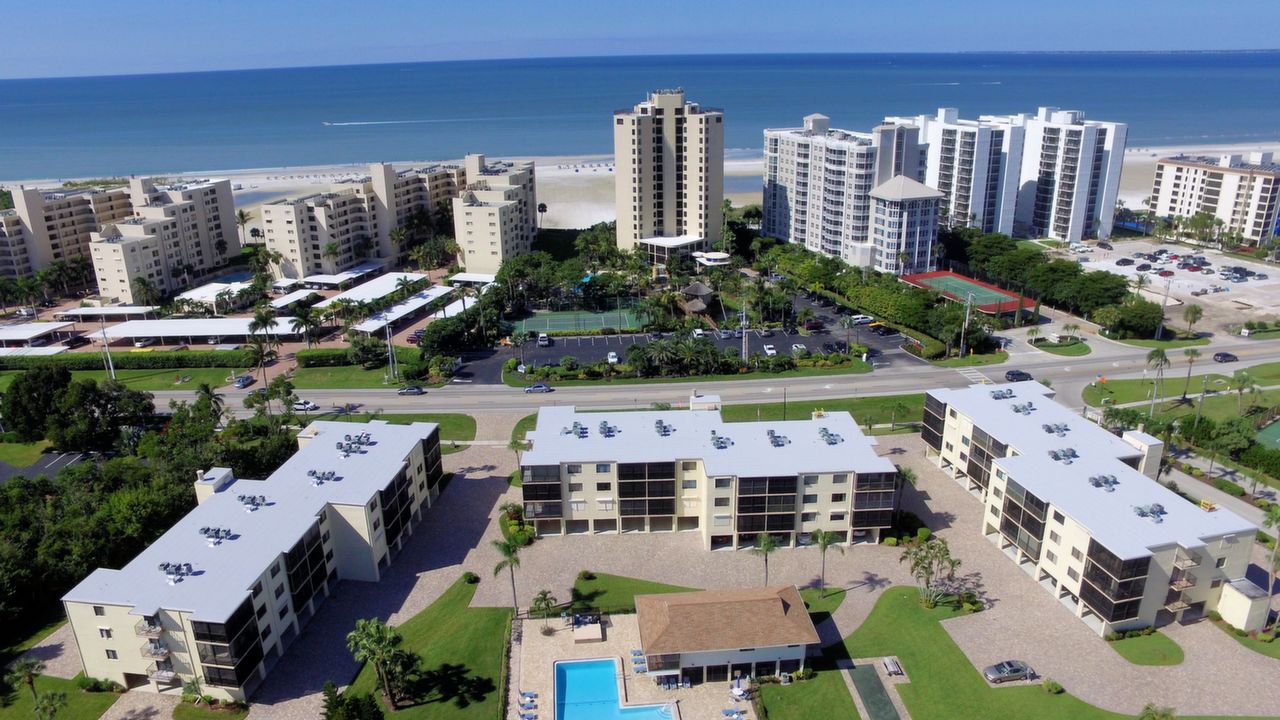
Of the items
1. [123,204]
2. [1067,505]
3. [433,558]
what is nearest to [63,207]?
[123,204]

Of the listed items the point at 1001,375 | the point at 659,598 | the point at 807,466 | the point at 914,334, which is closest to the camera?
the point at 659,598

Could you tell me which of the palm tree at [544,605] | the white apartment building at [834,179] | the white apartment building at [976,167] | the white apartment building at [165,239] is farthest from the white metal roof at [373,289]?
the white apartment building at [976,167]

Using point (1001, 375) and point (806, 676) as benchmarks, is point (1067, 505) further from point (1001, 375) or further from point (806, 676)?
point (1001, 375)

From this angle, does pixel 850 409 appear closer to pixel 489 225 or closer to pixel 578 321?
pixel 578 321

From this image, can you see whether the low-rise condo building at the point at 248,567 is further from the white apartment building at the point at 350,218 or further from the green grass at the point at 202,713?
the white apartment building at the point at 350,218

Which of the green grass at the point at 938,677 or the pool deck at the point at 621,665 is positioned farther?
the pool deck at the point at 621,665

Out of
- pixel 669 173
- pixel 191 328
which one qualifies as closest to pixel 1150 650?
pixel 669 173
